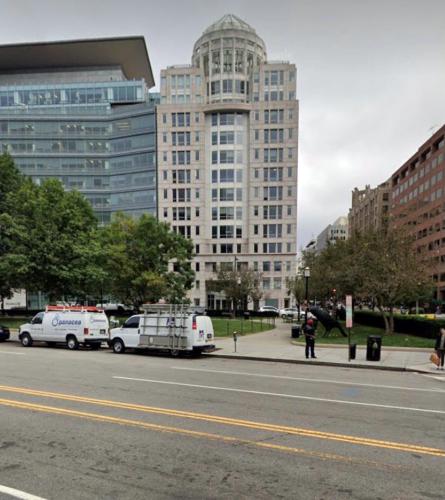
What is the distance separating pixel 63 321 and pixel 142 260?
15.9 metres

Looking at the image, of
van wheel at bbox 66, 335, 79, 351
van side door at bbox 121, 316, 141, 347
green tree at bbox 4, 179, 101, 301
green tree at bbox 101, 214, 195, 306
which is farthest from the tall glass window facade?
van side door at bbox 121, 316, 141, 347

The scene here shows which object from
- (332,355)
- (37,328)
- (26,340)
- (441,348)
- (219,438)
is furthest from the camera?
(26,340)

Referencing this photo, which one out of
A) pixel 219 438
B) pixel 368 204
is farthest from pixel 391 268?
pixel 368 204

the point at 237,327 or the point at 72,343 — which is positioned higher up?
the point at 72,343

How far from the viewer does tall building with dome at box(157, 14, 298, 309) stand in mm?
74688

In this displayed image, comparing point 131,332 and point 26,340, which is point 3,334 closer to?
point 26,340

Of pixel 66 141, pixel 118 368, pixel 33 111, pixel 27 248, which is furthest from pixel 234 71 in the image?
pixel 118 368

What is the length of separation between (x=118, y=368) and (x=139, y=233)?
79.3ft

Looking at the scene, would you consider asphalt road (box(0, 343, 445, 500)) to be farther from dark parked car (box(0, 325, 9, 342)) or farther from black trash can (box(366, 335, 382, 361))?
dark parked car (box(0, 325, 9, 342))

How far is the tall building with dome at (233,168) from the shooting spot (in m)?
74.7

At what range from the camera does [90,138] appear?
79312mm

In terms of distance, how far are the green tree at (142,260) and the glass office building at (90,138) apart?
132 ft

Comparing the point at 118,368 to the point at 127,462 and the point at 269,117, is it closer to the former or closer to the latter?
the point at 127,462

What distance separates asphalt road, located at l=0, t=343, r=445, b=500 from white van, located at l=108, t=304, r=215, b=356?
5.40 m
